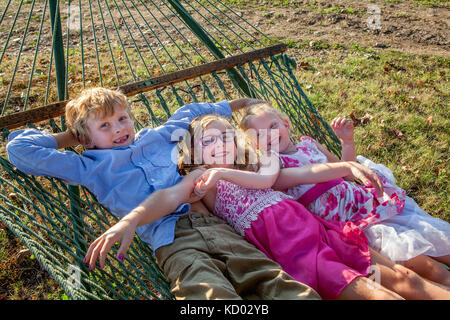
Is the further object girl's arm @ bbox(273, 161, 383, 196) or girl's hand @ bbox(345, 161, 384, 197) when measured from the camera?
girl's arm @ bbox(273, 161, 383, 196)

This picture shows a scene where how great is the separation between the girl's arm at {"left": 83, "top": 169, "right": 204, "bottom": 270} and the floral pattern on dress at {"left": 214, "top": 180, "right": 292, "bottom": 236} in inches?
4.8

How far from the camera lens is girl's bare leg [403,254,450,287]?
5.29 ft

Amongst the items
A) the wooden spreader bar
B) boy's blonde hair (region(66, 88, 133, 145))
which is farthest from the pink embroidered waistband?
the wooden spreader bar

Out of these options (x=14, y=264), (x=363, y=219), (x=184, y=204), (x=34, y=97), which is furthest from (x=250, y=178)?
(x=34, y=97)

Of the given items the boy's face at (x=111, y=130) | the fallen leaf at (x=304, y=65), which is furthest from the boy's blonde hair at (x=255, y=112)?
the fallen leaf at (x=304, y=65)

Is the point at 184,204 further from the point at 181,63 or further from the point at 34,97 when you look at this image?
the point at 181,63

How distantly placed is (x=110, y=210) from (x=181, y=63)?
11.5ft

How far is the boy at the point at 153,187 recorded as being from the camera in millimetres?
1445

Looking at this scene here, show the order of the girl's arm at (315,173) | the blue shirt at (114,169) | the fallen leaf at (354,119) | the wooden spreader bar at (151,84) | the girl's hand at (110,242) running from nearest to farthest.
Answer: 1. the girl's hand at (110,242)
2. the blue shirt at (114,169)
3. the girl's arm at (315,173)
4. the wooden spreader bar at (151,84)
5. the fallen leaf at (354,119)

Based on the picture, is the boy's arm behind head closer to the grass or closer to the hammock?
the hammock

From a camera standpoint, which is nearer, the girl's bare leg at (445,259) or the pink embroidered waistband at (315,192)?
the girl's bare leg at (445,259)

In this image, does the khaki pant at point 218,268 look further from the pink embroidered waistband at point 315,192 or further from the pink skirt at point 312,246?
the pink embroidered waistband at point 315,192

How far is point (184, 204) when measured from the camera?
1732 mm

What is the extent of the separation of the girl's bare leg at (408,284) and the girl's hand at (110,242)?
3.27 ft
